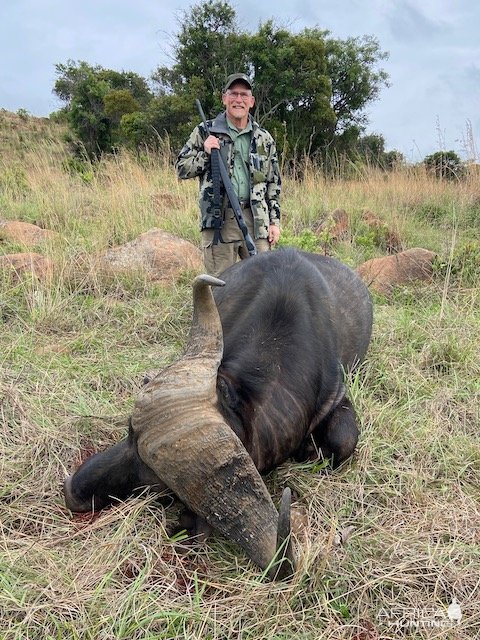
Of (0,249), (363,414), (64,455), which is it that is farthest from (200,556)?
(0,249)

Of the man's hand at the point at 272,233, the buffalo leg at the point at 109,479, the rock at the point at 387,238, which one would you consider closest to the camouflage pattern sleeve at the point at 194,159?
the man's hand at the point at 272,233

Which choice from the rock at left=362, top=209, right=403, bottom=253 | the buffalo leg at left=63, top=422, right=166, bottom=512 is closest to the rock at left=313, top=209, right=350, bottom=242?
the rock at left=362, top=209, right=403, bottom=253

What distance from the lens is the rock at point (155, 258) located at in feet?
20.3

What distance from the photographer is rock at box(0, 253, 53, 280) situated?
566 cm

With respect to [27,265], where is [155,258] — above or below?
below

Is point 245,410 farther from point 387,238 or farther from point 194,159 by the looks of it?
point 387,238

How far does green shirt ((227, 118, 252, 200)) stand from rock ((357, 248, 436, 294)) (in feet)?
5.76

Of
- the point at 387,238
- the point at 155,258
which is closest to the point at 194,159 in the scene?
the point at 155,258

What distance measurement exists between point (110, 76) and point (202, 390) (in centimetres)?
2299

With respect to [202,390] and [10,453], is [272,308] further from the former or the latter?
[10,453]

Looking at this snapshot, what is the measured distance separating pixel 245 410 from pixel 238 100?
3.66m

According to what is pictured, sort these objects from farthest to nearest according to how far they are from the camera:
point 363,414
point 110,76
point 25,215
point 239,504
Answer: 1. point 110,76
2. point 25,215
3. point 363,414
4. point 239,504

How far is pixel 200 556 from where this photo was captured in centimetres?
250

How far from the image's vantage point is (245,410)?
8.18 feet
